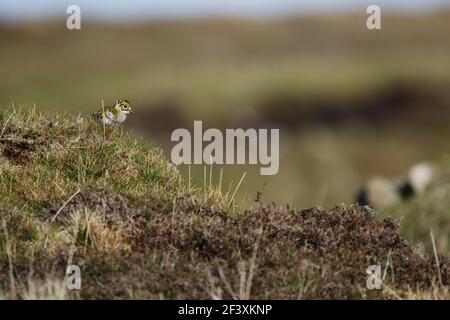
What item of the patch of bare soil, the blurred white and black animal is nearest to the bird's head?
the patch of bare soil

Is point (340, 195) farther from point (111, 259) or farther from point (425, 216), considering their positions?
point (111, 259)

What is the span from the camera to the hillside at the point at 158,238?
393 inches

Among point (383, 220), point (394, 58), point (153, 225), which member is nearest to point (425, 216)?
point (383, 220)

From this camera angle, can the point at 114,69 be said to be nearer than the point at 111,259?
No

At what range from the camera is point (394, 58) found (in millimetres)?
105062

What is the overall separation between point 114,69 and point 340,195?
163ft

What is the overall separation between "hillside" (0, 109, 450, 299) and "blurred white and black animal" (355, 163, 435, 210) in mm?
15229

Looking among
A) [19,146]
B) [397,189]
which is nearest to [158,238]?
Answer: [19,146]

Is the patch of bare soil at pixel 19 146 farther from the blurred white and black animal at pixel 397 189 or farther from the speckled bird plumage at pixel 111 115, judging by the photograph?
the blurred white and black animal at pixel 397 189

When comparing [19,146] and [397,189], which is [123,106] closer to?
[19,146]

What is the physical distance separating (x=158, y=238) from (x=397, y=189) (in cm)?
1842

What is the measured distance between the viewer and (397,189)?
2845 cm

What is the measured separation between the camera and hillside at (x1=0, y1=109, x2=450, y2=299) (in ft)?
32.8

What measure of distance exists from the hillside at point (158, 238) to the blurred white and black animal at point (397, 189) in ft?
50.0
